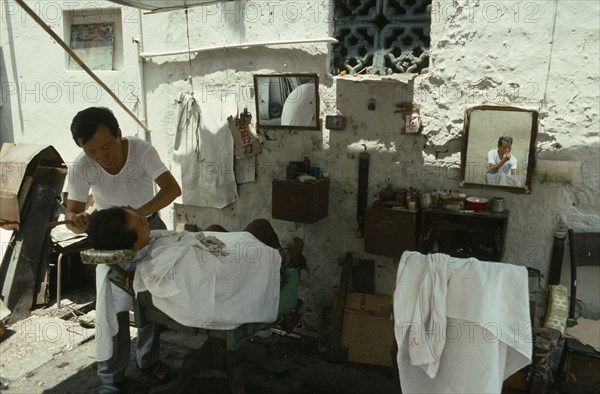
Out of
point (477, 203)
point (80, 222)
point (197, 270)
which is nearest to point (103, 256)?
point (197, 270)

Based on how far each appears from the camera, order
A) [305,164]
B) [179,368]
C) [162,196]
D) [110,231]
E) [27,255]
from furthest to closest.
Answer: [27,255]
[305,164]
[179,368]
[162,196]
[110,231]

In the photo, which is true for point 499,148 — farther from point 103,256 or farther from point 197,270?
point 103,256

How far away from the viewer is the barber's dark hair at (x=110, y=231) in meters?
2.25

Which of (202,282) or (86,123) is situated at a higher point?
(86,123)

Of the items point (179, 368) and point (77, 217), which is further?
point (179, 368)

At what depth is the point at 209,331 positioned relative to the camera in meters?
2.52

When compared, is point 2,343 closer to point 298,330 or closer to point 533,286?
point 298,330

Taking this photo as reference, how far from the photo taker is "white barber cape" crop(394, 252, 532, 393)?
2.10 metres

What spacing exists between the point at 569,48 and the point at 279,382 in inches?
115

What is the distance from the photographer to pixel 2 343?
3713 millimetres

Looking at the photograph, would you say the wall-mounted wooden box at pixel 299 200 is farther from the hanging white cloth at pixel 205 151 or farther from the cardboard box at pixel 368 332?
the cardboard box at pixel 368 332

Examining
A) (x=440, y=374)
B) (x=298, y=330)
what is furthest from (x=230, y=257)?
(x=298, y=330)

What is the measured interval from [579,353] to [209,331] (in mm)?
2154

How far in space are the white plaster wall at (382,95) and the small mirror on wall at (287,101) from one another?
8 cm
